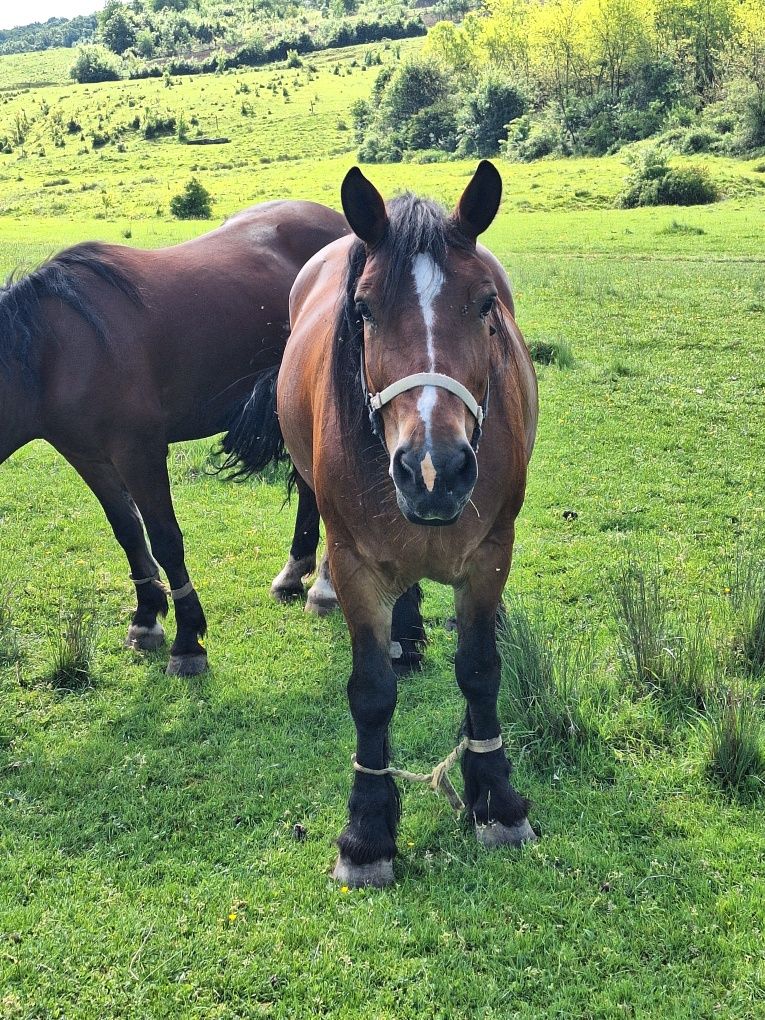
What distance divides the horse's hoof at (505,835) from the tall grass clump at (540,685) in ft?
1.96

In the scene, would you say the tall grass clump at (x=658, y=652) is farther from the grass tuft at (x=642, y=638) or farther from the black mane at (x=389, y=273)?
the black mane at (x=389, y=273)

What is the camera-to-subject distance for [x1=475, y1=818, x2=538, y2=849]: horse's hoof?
3.60 meters

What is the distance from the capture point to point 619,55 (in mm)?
57812

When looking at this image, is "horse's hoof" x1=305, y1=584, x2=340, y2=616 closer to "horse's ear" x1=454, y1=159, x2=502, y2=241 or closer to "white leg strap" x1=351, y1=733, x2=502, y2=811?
"white leg strap" x1=351, y1=733, x2=502, y2=811

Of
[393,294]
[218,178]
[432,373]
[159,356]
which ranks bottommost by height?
[218,178]

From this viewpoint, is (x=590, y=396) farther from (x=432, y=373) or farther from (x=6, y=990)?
(x=6, y=990)

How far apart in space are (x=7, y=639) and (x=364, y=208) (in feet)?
12.9

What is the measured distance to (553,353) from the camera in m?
11.3

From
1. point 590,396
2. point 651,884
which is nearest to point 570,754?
point 651,884

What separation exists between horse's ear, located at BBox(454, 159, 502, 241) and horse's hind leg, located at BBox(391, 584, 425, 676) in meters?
2.51

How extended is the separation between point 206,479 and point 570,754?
5.69m

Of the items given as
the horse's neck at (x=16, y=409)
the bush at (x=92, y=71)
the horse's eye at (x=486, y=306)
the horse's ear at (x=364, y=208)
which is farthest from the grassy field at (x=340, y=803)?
the bush at (x=92, y=71)

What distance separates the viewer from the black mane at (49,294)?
493 centimetres

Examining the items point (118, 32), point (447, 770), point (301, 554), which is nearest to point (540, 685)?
point (447, 770)
